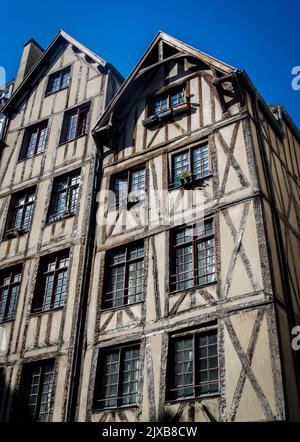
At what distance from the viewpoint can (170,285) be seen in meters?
11.2

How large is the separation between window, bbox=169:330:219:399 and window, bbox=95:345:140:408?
0.89 m

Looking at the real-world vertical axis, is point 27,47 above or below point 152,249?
above

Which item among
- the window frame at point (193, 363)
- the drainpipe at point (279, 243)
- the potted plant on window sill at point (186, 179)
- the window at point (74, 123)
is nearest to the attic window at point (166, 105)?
the drainpipe at point (279, 243)

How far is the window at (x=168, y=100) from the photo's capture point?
46.5ft

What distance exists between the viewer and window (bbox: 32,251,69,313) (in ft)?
42.6

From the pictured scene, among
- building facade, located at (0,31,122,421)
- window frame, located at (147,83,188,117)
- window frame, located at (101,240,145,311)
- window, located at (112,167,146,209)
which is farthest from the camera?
window frame, located at (147,83,188,117)

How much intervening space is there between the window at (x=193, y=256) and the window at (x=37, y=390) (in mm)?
3782

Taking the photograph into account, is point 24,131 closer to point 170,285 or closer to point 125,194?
point 125,194

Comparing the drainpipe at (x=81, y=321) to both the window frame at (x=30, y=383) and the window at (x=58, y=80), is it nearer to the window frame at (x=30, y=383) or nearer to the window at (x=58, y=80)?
the window frame at (x=30, y=383)

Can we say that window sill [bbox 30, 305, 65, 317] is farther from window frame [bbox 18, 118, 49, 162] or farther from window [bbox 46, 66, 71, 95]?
window [bbox 46, 66, 71, 95]

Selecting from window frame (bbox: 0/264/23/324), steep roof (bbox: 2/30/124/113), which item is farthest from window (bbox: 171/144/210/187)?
steep roof (bbox: 2/30/124/113)

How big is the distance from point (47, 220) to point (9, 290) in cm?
225
